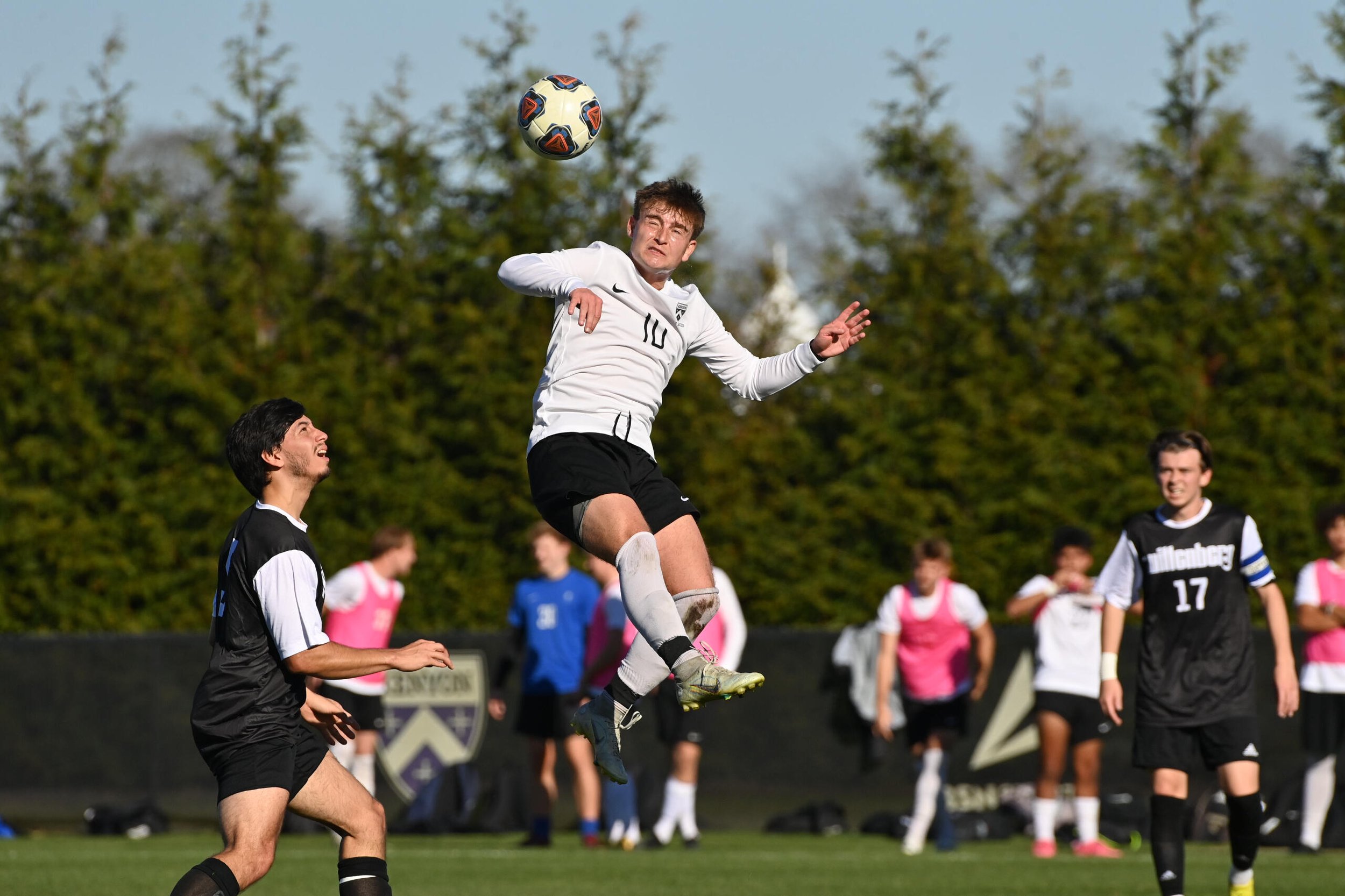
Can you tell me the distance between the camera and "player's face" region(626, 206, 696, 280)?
19.6 ft

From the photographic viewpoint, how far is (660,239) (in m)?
5.98

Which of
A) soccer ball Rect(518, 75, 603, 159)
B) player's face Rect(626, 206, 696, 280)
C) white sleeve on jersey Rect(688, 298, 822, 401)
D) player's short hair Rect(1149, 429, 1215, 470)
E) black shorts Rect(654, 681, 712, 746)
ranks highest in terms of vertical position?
soccer ball Rect(518, 75, 603, 159)

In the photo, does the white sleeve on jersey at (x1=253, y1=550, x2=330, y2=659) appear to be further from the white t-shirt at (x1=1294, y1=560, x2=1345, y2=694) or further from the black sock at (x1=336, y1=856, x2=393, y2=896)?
the white t-shirt at (x1=1294, y1=560, x2=1345, y2=694)

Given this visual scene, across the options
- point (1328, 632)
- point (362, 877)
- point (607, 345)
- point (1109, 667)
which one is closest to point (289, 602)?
point (362, 877)

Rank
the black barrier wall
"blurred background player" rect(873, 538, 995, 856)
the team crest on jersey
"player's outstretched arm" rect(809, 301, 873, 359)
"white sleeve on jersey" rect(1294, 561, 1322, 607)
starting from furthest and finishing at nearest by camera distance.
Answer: the team crest on jersey < the black barrier wall < "blurred background player" rect(873, 538, 995, 856) < "white sleeve on jersey" rect(1294, 561, 1322, 607) < "player's outstretched arm" rect(809, 301, 873, 359)

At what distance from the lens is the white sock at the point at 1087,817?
1134 cm

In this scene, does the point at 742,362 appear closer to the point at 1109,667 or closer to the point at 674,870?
the point at 1109,667

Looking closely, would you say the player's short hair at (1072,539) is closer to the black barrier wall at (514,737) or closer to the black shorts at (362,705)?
the black barrier wall at (514,737)

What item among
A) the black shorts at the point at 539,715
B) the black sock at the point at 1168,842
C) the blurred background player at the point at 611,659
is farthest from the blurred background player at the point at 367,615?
the black sock at the point at 1168,842

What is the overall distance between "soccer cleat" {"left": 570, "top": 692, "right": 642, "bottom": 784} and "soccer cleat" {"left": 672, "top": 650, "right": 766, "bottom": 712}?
0.37m

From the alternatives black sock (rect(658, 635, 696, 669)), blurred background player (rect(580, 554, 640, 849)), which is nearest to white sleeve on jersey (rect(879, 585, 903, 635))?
blurred background player (rect(580, 554, 640, 849))

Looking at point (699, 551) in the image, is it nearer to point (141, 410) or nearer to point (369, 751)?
point (369, 751)

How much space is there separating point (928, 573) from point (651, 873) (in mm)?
3262

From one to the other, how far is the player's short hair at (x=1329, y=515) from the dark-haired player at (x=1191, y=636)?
3.56 metres
